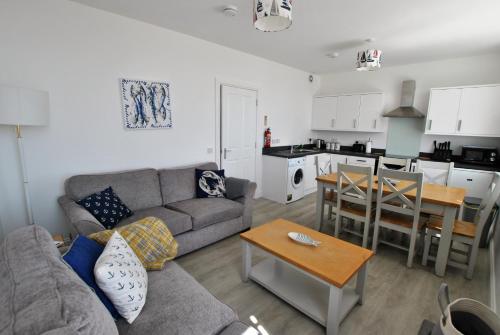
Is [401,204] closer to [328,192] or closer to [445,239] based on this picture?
[445,239]

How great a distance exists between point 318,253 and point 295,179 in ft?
8.90

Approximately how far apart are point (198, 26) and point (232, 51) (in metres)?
0.95

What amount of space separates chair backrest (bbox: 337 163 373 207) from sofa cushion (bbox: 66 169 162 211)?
2.15 m

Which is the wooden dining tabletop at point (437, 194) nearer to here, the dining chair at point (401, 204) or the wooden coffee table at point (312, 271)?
the dining chair at point (401, 204)

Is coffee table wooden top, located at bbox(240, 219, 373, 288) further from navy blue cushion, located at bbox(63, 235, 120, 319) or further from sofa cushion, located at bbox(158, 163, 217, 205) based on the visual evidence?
sofa cushion, located at bbox(158, 163, 217, 205)

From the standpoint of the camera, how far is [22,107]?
1868mm

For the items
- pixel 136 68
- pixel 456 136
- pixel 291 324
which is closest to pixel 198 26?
pixel 136 68

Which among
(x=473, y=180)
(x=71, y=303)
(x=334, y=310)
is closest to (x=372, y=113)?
(x=473, y=180)

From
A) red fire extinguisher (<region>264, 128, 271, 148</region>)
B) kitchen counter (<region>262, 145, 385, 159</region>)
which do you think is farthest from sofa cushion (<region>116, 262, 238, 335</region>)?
red fire extinguisher (<region>264, 128, 271, 148</region>)

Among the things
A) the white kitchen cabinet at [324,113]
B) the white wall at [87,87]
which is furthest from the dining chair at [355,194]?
the white kitchen cabinet at [324,113]

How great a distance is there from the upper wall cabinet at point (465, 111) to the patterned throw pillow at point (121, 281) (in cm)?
482

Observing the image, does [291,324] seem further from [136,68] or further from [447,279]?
[136,68]

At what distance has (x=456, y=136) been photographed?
417 centimetres

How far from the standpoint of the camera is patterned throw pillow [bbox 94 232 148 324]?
1.13 meters
